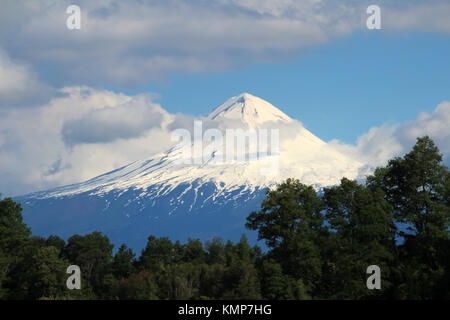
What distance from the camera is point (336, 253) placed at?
211 ft

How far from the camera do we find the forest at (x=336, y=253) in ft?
199

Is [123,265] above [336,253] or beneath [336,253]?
beneath

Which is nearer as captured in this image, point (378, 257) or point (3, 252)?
point (378, 257)

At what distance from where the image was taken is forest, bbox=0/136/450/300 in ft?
199

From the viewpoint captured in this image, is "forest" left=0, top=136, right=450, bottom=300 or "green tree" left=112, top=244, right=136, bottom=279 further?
"green tree" left=112, top=244, right=136, bottom=279

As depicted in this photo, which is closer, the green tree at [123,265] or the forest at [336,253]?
the forest at [336,253]

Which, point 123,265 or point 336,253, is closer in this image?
point 336,253
